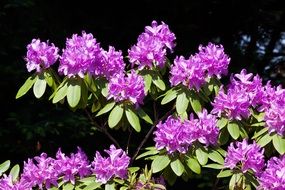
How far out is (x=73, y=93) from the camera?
2.01m

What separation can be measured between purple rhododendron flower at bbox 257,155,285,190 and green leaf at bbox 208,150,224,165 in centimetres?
16

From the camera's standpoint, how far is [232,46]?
5105 millimetres

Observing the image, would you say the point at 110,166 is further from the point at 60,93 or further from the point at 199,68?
the point at 199,68

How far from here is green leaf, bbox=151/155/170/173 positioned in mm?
1963

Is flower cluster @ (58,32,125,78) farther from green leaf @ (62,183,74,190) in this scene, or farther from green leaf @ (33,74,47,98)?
green leaf @ (62,183,74,190)

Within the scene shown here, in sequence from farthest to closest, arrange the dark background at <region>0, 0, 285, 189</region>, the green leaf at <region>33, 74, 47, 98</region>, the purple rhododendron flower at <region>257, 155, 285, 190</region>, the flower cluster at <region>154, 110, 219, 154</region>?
the dark background at <region>0, 0, 285, 189</region> < the green leaf at <region>33, 74, 47, 98</region> < the flower cluster at <region>154, 110, 219, 154</region> < the purple rhododendron flower at <region>257, 155, 285, 190</region>

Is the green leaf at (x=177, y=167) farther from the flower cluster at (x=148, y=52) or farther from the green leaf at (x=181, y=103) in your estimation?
the flower cluster at (x=148, y=52)

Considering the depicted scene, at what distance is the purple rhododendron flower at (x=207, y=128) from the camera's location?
1991 millimetres

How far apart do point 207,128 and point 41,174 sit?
0.62 metres

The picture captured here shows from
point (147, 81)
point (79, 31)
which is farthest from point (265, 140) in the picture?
point (79, 31)

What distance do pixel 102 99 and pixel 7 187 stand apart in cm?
50

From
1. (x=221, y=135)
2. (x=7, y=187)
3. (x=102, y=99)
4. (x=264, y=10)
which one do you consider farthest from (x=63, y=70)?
(x=264, y=10)

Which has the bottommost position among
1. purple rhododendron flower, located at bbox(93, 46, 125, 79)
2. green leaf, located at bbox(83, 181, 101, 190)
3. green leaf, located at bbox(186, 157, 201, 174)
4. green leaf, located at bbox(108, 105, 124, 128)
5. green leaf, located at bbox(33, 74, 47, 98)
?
green leaf, located at bbox(186, 157, 201, 174)

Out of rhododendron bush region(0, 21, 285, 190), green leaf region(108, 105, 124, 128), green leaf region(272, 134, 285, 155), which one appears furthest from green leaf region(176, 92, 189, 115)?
green leaf region(272, 134, 285, 155)
